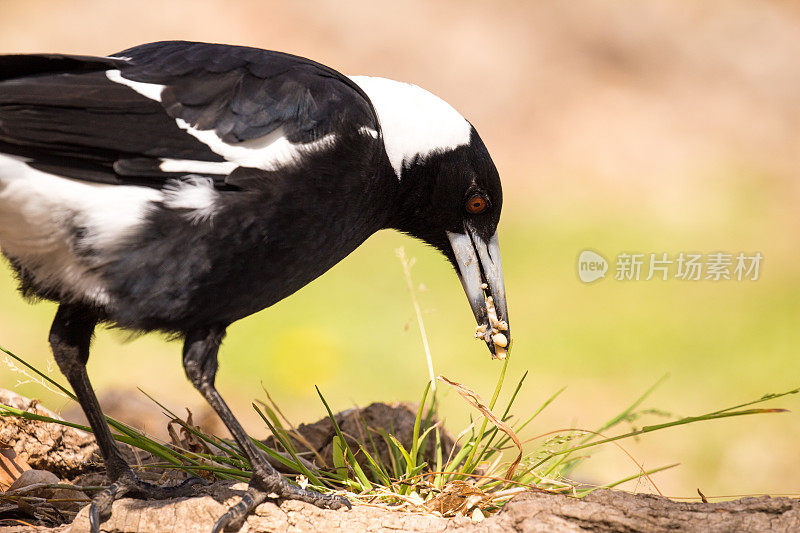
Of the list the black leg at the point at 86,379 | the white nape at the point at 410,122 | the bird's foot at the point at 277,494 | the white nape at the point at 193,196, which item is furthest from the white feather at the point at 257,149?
the bird's foot at the point at 277,494

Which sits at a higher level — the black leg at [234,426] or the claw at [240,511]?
the black leg at [234,426]

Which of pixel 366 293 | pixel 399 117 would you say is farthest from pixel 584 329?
pixel 399 117

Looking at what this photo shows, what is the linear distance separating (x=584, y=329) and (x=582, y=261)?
2.09 metres

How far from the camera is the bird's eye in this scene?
2.75 meters

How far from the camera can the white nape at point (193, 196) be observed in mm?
2184

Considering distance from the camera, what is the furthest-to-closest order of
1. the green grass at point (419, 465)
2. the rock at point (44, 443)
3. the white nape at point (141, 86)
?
the rock at point (44, 443)
the green grass at point (419, 465)
the white nape at point (141, 86)

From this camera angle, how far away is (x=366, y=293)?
6605 mm

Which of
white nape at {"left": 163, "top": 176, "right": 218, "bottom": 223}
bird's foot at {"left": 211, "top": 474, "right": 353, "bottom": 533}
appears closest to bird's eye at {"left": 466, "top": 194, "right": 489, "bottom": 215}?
white nape at {"left": 163, "top": 176, "right": 218, "bottom": 223}

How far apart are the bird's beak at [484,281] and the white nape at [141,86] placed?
106 cm

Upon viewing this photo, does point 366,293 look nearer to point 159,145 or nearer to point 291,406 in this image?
point 291,406

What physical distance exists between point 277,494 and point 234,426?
229mm

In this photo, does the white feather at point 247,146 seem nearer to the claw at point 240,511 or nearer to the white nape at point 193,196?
the white nape at point 193,196

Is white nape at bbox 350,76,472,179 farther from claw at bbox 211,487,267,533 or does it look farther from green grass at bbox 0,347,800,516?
claw at bbox 211,487,267,533

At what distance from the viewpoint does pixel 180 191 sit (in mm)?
2199
